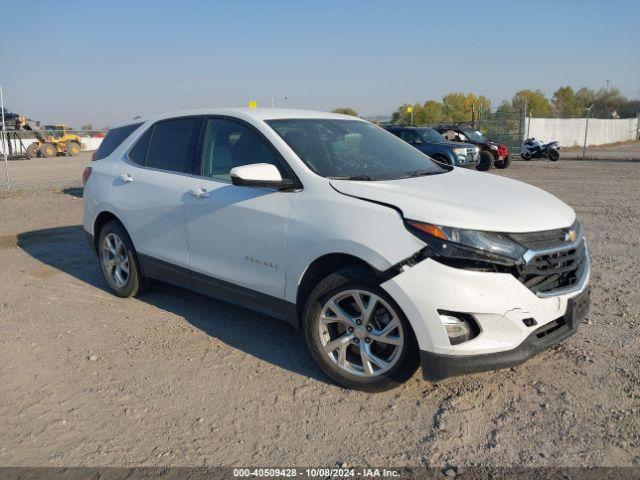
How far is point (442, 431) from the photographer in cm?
324

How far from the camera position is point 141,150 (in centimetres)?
542

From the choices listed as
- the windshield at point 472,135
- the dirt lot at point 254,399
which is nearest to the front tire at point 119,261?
the dirt lot at point 254,399

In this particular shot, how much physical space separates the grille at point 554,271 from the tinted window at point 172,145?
2.79 meters

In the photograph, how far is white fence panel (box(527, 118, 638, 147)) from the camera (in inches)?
1288

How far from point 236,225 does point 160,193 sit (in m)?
1.05

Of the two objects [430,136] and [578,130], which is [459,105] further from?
[430,136]

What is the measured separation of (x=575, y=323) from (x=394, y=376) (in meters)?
1.17

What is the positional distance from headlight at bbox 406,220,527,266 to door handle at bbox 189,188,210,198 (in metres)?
1.90

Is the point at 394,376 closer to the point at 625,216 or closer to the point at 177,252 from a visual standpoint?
the point at 177,252

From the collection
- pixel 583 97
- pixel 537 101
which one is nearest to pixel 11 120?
pixel 537 101

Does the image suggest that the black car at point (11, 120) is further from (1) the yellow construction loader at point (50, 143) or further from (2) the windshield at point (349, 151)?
(2) the windshield at point (349, 151)

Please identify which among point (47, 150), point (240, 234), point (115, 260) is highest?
point (240, 234)

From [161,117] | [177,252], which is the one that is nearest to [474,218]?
[177,252]

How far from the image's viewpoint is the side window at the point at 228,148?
434 cm
